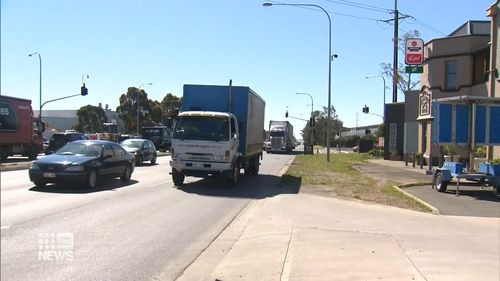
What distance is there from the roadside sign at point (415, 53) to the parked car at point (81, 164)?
2262 centimetres

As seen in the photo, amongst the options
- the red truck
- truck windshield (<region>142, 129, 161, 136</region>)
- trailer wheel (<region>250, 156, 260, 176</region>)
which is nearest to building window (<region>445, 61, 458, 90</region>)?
trailer wheel (<region>250, 156, 260, 176</region>)

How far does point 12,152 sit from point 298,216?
75.5 feet

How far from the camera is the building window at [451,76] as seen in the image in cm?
3288

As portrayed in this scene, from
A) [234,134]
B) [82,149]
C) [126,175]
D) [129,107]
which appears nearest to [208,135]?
[234,134]

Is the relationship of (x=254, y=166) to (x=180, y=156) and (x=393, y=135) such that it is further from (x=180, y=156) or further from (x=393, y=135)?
(x=393, y=135)

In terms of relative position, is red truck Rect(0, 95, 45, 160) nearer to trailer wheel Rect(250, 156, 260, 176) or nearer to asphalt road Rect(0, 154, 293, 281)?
trailer wheel Rect(250, 156, 260, 176)

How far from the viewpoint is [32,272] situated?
635cm

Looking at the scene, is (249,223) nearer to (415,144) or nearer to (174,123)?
(174,123)

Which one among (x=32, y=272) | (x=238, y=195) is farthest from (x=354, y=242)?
(x=238, y=195)

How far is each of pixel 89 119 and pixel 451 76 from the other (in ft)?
224

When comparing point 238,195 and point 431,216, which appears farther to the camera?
point 238,195

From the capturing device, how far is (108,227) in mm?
9742

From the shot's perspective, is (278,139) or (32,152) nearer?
(32,152)

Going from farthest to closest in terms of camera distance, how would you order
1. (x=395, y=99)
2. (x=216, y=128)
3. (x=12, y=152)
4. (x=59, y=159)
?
(x=395, y=99) → (x=12, y=152) → (x=216, y=128) → (x=59, y=159)
